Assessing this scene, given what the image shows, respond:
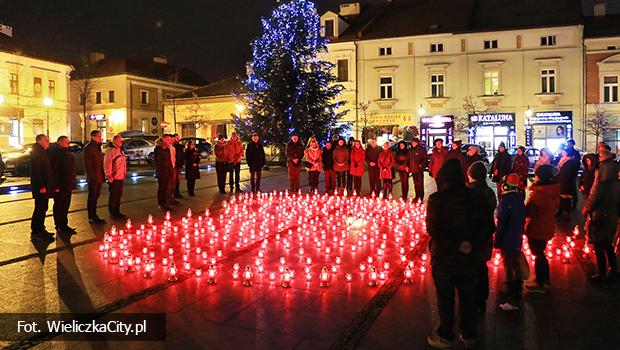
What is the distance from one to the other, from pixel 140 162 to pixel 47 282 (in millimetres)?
27104

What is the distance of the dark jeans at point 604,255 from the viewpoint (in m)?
6.97

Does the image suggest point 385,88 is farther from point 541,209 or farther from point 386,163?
point 541,209

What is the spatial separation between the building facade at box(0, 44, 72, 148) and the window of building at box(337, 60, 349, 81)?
81.8 feet

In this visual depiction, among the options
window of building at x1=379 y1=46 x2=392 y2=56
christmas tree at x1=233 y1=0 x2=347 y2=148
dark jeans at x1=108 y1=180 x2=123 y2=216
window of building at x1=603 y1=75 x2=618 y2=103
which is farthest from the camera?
window of building at x1=379 y1=46 x2=392 y2=56

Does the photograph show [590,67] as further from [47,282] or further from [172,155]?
[47,282]

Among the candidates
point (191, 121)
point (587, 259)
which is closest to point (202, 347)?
point (587, 259)

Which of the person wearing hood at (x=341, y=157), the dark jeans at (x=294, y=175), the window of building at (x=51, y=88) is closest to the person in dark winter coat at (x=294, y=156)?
the dark jeans at (x=294, y=175)

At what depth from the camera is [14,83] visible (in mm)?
43594

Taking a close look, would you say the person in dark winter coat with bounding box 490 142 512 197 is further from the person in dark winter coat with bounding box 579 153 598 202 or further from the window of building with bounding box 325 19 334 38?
the window of building with bounding box 325 19 334 38

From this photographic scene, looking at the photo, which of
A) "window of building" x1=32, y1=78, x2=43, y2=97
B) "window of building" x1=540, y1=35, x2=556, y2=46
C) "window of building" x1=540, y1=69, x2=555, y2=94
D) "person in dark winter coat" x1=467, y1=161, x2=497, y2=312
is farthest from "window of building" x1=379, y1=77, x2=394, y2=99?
"person in dark winter coat" x1=467, y1=161, x2=497, y2=312

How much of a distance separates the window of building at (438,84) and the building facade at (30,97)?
31.5 meters

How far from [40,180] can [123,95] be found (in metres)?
48.8

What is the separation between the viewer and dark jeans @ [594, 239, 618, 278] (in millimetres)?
6973

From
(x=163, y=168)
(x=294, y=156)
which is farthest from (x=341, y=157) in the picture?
(x=163, y=168)
